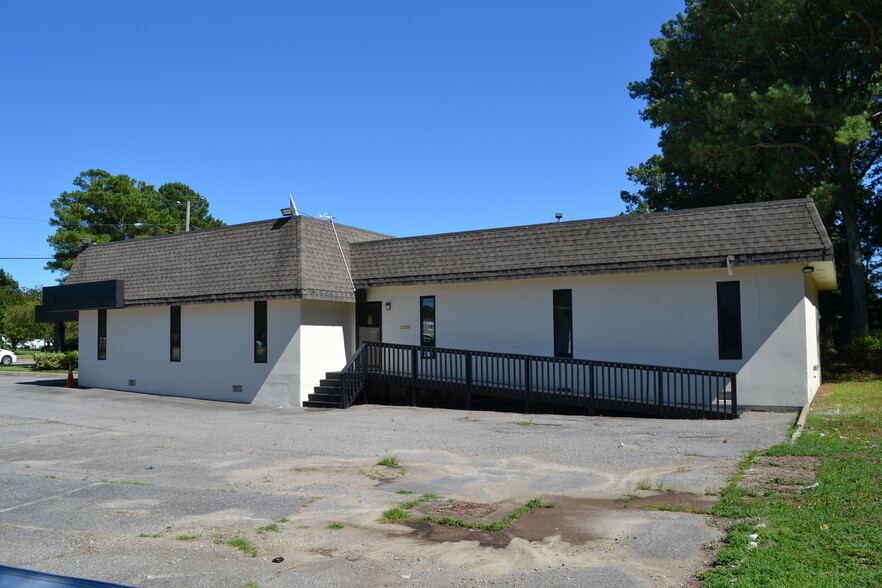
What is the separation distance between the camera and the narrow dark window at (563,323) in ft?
60.3

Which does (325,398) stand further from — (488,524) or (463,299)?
(488,524)

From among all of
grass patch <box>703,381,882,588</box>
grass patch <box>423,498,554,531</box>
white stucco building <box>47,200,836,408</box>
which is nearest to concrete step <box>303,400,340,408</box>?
white stucco building <box>47,200,836,408</box>

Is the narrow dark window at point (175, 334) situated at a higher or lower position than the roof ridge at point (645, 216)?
lower

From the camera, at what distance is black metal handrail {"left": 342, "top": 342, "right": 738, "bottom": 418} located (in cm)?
1584

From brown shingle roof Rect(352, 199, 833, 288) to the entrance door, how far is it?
86cm

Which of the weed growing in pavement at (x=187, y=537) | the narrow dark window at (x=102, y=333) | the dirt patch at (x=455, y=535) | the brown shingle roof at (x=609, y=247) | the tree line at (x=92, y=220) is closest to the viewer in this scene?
the dirt patch at (x=455, y=535)

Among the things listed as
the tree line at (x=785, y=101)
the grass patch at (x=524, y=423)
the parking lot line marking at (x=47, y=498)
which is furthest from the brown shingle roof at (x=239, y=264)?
the tree line at (x=785, y=101)

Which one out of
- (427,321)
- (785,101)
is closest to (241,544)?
(427,321)

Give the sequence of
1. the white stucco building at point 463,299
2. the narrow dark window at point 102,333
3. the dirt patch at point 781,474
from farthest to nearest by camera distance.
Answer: the narrow dark window at point 102,333 < the white stucco building at point 463,299 < the dirt patch at point 781,474

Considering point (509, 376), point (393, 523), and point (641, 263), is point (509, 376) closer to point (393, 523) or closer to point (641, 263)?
point (641, 263)

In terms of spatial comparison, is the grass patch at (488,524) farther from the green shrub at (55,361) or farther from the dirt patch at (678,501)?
the green shrub at (55,361)

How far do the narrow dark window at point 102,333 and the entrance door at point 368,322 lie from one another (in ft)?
29.3

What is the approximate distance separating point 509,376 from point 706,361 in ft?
15.1

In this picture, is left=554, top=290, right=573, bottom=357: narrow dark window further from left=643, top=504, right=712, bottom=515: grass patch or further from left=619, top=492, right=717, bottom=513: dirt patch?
left=643, top=504, right=712, bottom=515: grass patch
